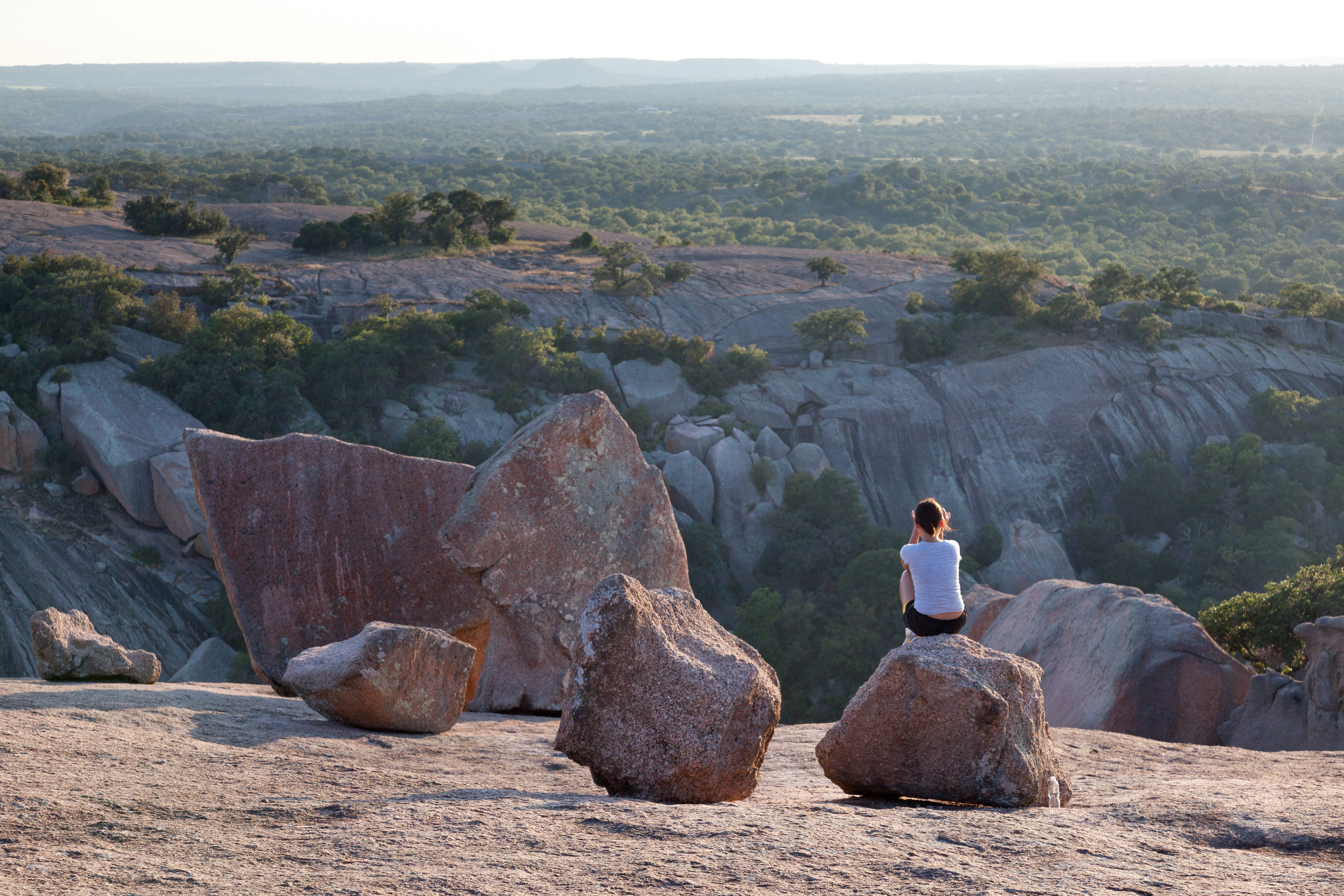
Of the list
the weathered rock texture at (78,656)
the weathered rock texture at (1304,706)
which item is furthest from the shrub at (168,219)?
the weathered rock texture at (1304,706)

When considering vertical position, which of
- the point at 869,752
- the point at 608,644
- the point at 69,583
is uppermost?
the point at 608,644

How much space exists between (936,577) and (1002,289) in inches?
1403

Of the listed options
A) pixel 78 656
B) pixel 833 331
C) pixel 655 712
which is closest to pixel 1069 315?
pixel 833 331

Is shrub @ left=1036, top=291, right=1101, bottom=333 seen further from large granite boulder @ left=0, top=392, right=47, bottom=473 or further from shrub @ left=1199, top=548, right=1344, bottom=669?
large granite boulder @ left=0, top=392, right=47, bottom=473

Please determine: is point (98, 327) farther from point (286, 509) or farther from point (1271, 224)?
point (1271, 224)

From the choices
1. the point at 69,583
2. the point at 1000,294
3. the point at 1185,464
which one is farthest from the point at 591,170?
the point at 69,583

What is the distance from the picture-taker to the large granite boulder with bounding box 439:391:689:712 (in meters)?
10.4

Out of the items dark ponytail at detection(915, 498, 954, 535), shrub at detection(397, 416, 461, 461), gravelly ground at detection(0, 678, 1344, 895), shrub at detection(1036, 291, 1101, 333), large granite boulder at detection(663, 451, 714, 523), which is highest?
shrub at detection(1036, 291, 1101, 333)

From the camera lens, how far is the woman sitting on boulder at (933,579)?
7.64 meters

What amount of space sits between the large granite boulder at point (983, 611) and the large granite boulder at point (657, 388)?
17.4 metres

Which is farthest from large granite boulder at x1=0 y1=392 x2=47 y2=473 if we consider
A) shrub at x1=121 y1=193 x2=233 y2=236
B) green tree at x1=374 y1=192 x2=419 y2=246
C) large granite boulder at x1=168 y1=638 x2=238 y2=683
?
green tree at x1=374 y1=192 x2=419 y2=246

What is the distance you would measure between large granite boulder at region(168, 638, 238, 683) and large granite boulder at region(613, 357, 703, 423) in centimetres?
1492

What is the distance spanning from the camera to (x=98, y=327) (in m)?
28.4

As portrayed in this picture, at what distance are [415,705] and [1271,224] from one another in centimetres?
8164
